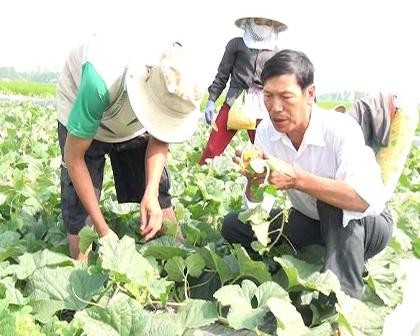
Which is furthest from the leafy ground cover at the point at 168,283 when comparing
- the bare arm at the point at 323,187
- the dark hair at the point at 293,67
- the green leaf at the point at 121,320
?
the dark hair at the point at 293,67

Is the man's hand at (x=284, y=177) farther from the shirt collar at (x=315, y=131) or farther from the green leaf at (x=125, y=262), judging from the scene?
the green leaf at (x=125, y=262)

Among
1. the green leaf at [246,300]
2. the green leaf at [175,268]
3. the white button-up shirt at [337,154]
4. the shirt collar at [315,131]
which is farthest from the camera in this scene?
the green leaf at [175,268]

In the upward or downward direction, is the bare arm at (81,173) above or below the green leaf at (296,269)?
above

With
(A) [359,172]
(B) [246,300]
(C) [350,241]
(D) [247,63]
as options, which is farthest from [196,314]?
(D) [247,63]

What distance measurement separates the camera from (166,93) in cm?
270

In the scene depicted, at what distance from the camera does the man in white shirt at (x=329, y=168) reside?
8.90 ft

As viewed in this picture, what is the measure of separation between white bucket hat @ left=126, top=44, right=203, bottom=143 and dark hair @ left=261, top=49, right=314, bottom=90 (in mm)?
351

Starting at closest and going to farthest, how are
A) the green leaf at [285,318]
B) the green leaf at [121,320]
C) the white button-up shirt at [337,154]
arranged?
the green leaf at [121,320]
the green leaf at [285,318]
the white button-up shirt at [337,154]

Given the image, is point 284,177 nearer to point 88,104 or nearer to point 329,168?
point 329,168

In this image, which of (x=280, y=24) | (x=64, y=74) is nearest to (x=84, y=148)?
(x=64, y=74)

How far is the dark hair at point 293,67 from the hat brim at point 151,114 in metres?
0.38

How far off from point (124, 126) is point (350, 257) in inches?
48.7

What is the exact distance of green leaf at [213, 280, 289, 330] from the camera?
8.18 ft

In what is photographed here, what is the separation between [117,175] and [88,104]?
93 centimetres
